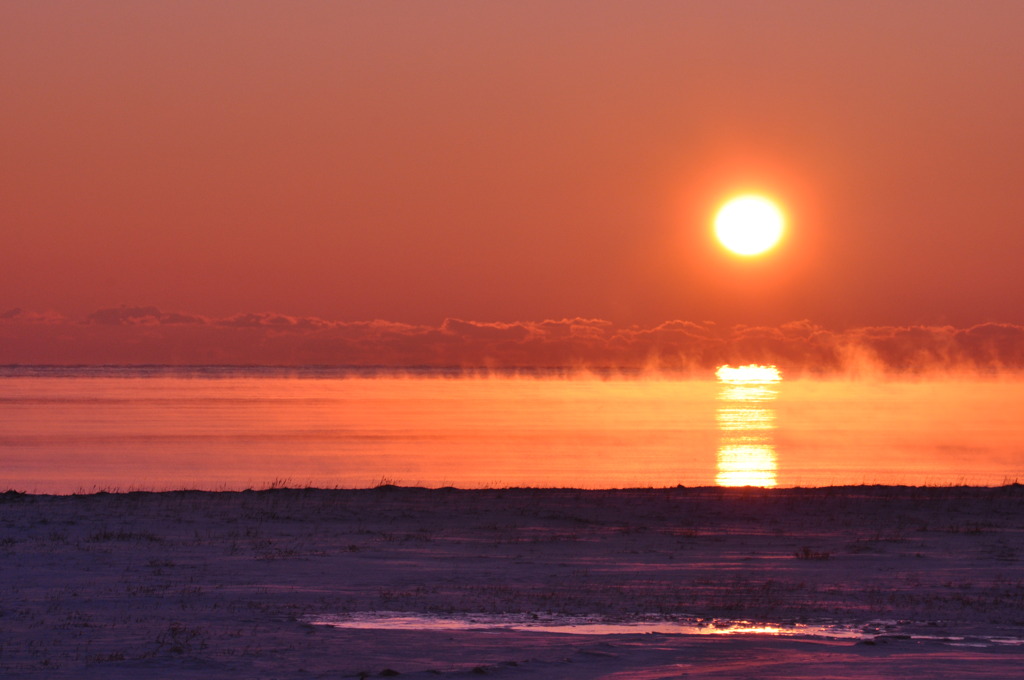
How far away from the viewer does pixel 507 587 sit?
18.5 meters

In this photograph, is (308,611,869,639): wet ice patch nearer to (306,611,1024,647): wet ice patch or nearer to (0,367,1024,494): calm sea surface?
(306,611,1024,647): wet ice patch

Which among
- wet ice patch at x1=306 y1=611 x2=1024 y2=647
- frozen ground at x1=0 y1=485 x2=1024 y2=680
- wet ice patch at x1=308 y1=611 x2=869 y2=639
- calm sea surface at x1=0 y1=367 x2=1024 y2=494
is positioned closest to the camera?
frozen ground at x1=0 y1=485 x2=1024 y2=680

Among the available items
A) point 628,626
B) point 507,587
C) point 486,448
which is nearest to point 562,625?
point 628,626

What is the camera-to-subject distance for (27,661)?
12484 millimetres

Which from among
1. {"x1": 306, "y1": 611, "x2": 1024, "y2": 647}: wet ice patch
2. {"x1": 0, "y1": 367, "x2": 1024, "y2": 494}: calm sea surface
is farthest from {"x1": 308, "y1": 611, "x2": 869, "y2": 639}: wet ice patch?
{"x1": 0, "y1": 367, "x2": 1024, "y2": 494}: calm sea surface

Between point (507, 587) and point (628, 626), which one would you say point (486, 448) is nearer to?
point (507, 587)

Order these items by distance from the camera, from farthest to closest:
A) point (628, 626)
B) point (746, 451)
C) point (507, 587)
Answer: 1. point (746, 451)
2. point (507, 587)
3. point (628, 626)

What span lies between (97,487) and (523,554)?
2452cm

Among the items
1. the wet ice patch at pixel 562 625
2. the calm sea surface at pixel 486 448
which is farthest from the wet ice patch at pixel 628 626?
the calm sea surface at pixel 486 448

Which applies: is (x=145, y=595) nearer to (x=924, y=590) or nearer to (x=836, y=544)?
(x=924, y=590)

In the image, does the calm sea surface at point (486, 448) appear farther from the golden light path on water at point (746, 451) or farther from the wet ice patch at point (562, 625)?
the wet ice patch at point (562, 625)

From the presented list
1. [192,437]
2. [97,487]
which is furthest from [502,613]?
[192,437]

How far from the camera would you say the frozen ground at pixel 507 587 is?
42.4ft

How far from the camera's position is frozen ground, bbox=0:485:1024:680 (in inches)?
509
